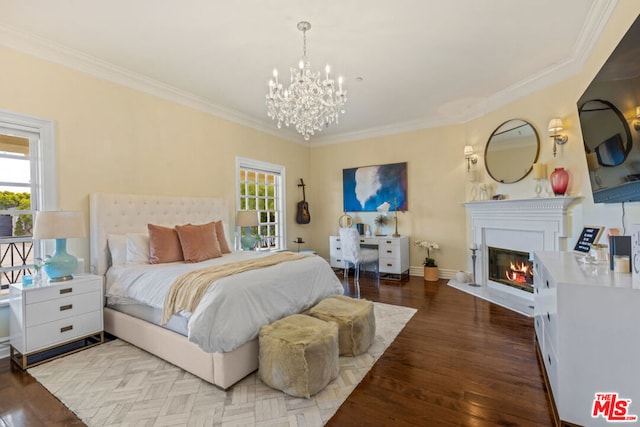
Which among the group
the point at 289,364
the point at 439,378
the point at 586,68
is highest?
the point at 586,68

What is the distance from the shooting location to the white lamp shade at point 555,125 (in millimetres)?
3178

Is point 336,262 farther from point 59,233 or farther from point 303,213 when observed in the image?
point 59,233

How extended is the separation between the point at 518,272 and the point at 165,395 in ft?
13.7

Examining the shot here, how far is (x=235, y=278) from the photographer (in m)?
2.13

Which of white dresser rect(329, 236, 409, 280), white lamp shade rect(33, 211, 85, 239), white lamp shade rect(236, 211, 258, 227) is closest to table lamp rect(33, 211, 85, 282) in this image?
white lamp shade rect(33, 211, 85, 239)

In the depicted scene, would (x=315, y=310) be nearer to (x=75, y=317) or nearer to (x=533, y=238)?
(x=75, y=317)

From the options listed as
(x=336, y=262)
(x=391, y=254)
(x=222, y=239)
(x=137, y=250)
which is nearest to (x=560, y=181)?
(x=391, y=254)

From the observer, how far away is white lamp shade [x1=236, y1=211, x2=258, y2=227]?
4234 mm

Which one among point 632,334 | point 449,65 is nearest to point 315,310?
point 632,334

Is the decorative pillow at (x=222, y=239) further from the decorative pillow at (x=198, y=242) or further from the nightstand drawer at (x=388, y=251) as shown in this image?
the nightstand drawer at (x=388, y=251)

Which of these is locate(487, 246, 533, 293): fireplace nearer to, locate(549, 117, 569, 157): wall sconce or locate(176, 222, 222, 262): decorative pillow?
locate(549, 117, 569, 157): wall sconce

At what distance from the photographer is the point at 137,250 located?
2979mm

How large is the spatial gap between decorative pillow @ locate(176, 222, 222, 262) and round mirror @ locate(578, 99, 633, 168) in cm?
341

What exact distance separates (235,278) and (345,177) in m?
4.09
